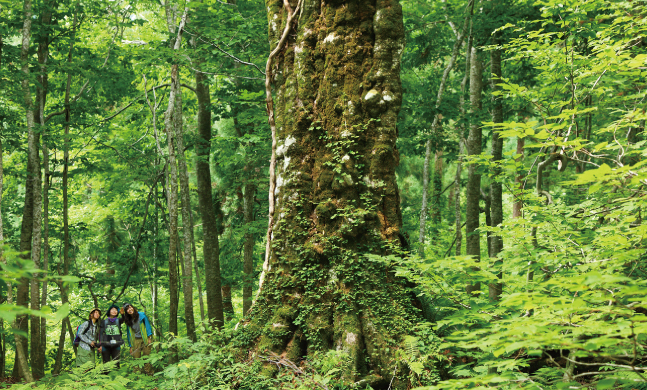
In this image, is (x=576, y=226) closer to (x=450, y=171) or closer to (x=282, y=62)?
(x=282, y=62)

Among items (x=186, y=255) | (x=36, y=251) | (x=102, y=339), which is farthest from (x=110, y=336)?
(x=186, y=255)

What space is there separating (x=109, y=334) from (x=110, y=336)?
45mm

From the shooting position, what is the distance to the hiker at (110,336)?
770 cm

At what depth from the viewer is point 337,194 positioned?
4371mm

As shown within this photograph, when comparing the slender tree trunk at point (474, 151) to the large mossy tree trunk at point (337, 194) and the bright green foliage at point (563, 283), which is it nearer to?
the bright green foliage at point (563, 283)

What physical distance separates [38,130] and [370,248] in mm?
6862

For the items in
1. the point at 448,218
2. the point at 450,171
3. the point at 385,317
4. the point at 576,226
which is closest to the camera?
the point at 576,226

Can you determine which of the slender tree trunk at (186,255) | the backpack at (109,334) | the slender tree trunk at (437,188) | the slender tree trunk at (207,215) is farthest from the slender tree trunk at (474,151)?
the backpack at (109,334)

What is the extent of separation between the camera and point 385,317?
3977 mm

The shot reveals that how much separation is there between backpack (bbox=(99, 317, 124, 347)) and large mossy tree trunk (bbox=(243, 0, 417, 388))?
16.2 feet

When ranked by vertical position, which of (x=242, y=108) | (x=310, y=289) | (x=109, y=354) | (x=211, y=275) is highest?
(x=242, y=108)

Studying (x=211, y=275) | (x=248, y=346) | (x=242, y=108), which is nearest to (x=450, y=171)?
(x=242, y=108)

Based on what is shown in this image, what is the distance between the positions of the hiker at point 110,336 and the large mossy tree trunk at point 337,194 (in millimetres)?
4941

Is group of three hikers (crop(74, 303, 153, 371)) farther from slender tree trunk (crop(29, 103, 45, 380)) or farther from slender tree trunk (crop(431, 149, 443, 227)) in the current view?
slender tree trunk (crop(431, 149, 443, 227))
